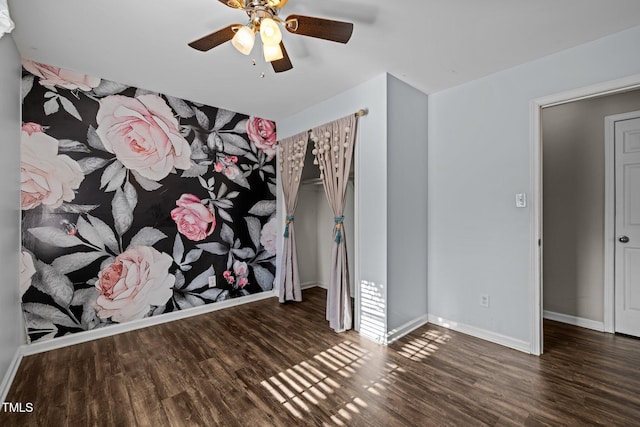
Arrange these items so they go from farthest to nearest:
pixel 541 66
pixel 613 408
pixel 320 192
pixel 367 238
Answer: pixel 320 192 < pixel 367 238 < pixel 541 66 < pixel 613 408

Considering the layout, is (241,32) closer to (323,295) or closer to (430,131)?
(430,131)

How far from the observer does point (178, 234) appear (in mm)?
3428

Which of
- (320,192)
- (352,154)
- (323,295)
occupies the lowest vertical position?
(323,295)

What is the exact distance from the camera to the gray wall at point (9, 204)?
205cm

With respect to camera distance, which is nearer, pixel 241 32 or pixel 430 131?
pixel 241 32

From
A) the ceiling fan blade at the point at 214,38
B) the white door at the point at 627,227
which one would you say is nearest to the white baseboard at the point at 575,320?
the white door at the point at 627,227

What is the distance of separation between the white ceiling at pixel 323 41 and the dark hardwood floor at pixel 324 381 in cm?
259

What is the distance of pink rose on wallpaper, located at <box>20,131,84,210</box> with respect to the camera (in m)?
2.56

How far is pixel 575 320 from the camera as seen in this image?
3145 millimetres

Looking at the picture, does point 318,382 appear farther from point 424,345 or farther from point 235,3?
point 235,3

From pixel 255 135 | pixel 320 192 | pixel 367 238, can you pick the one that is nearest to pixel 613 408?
pixel 367 238

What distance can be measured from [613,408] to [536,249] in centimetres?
116

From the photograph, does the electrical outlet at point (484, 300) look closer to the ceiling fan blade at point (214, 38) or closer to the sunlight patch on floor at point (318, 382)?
the sunlight patch on floor at point (318, 382)

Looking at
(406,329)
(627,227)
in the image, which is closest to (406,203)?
(406,329)
